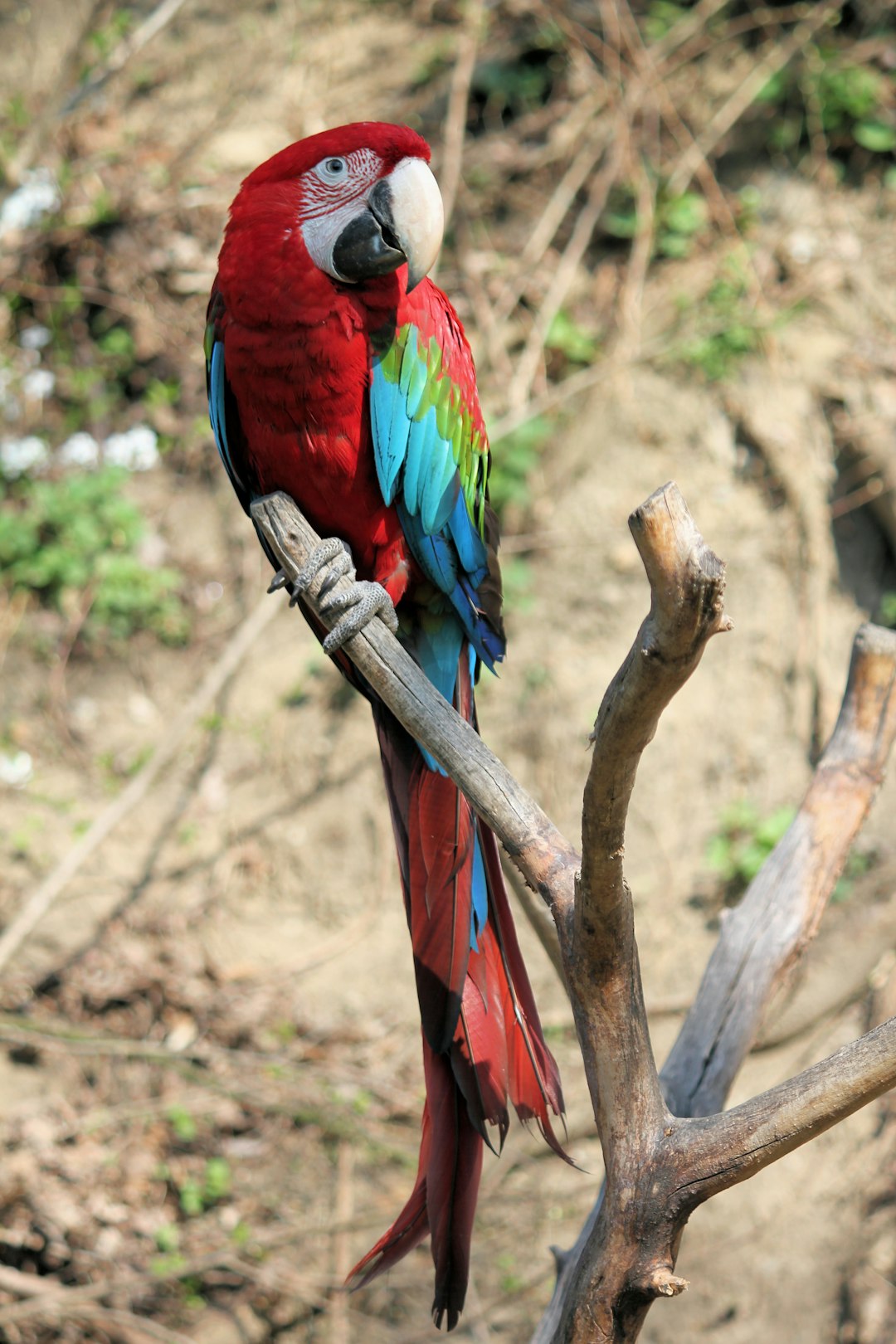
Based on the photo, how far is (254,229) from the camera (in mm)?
1748

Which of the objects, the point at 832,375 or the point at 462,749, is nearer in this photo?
the point at 462,749

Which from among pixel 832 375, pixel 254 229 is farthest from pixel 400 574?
pixel 832 375

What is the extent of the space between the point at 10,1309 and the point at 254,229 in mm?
2665

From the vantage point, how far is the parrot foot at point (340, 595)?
65.9 inches

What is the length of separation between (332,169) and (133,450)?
259 cm

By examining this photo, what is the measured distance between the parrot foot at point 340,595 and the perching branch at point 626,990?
38 mm

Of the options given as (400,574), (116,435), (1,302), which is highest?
(1,302)

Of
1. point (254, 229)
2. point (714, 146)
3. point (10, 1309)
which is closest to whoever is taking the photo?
point (254, 229)

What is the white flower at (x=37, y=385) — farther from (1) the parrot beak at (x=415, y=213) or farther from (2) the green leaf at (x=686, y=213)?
(1) the parrot beak at (x=415, y=213)

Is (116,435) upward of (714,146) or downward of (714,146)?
upward

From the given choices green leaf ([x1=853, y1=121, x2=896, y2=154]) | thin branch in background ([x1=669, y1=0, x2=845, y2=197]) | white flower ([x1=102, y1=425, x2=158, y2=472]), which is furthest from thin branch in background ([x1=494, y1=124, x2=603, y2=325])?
white flower ([x1=102, y1=425, x2=158, y2=472])

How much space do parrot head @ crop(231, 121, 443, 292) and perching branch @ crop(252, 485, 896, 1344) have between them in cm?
60

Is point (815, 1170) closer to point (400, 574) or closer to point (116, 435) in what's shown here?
point (400, 574)

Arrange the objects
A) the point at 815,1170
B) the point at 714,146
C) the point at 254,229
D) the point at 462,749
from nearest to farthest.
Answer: the point at 462,749 → the point at 254,229 → the point at 815,1170 → the point at 714,146
